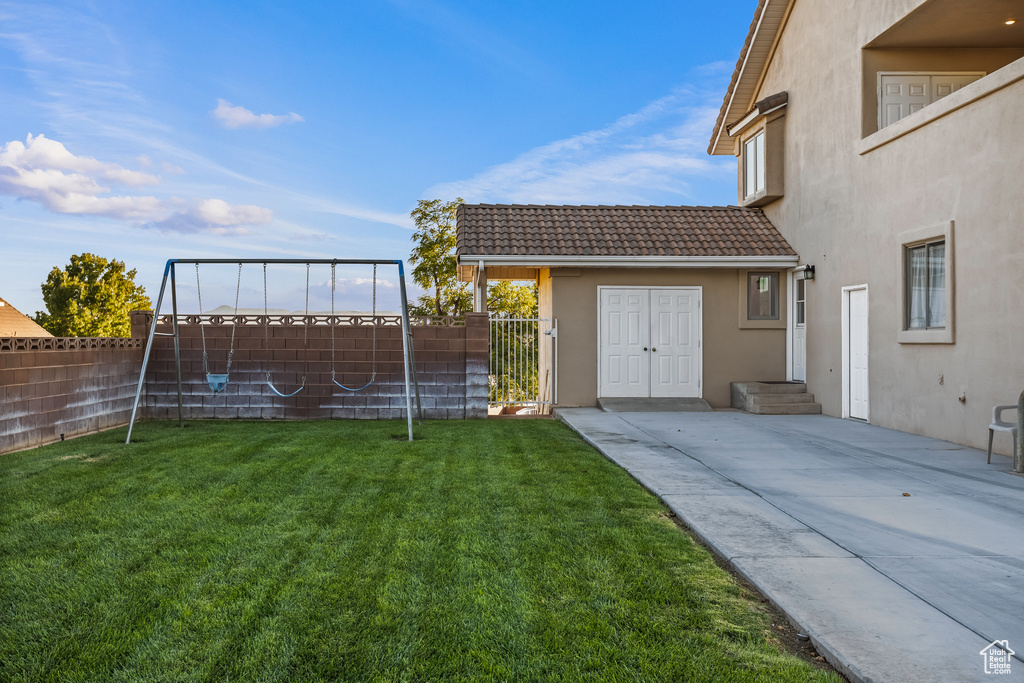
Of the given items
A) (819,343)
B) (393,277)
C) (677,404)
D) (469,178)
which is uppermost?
(469,178)

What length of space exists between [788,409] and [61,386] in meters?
11.9

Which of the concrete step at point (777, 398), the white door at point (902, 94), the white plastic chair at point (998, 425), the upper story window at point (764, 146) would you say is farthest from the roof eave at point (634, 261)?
the white plastic chair at point (998, 425)

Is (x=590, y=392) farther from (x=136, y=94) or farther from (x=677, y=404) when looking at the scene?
(x=136, y=94)

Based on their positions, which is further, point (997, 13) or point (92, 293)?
point (92, 293)

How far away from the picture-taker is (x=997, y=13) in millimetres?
10438

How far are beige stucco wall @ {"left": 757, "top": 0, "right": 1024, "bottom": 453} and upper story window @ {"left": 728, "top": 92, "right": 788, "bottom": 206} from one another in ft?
0.66

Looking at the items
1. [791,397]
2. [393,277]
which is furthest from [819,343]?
[393,277]

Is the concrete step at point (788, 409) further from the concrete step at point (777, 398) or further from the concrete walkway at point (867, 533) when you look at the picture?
the concrete walkway at point (867, 533)

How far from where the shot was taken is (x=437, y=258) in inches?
1202

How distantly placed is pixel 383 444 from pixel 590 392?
571 cm

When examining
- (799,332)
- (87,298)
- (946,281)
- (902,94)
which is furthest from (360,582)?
(87,298)

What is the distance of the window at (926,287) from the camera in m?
9.55

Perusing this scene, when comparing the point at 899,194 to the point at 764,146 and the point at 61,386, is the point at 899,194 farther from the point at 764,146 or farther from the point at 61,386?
the point at 61,386

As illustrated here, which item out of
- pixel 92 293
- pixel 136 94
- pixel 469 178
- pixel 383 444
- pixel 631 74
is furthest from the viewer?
pixel 92 293
